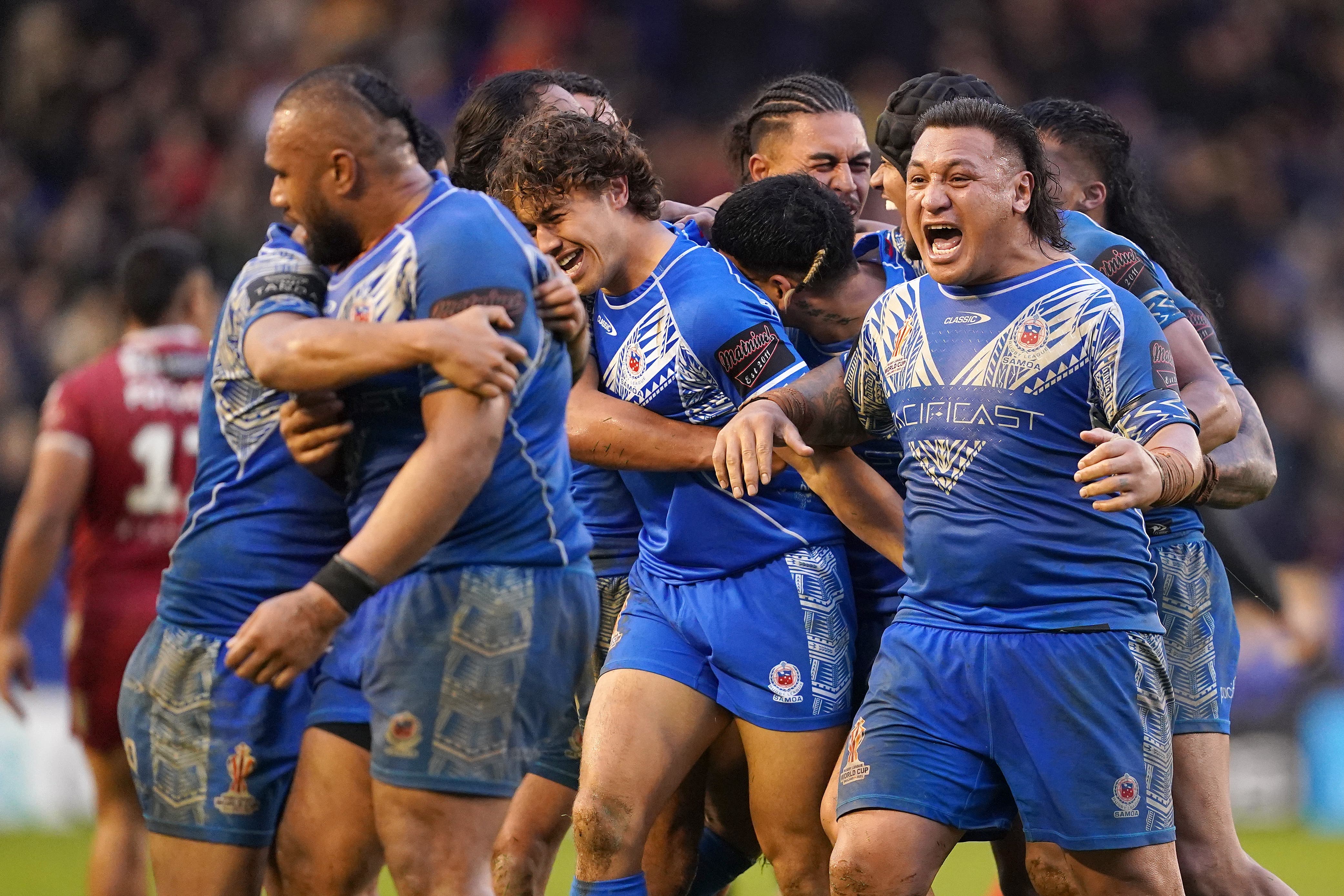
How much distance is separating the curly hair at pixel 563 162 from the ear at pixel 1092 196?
1.49 m

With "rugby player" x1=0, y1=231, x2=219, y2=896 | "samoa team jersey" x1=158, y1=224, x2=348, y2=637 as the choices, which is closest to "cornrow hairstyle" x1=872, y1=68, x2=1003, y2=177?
"samoa team jersey" x1=158, y1=224, x2=348, y2=637

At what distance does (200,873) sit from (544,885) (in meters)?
1.74

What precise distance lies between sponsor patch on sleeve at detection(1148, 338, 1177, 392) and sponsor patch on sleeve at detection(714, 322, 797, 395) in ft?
3.37

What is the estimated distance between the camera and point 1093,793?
398 cm

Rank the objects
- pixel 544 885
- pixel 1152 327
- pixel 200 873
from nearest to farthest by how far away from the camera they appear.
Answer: pixel 200 873
pixel 1152 327
pixel 544 885

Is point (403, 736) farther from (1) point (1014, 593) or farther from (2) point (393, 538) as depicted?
(1) point (1014, 593)

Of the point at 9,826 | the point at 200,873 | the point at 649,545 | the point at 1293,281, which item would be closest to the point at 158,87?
the point at 9,826

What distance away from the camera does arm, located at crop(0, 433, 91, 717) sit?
Result: 671cm

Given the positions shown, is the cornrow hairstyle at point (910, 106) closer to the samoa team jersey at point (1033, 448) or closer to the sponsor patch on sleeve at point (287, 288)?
the samoa team jersey at point (1033, 448)

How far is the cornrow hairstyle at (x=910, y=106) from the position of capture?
5.18 meters

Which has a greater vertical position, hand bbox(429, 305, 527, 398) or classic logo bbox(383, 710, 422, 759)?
hand bbox(429, 305, 527, 398)

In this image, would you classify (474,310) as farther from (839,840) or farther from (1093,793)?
(1093,793)

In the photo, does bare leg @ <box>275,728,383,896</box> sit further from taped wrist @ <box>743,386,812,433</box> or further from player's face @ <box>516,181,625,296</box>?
player's face @ <box>516,181,625,296</box>

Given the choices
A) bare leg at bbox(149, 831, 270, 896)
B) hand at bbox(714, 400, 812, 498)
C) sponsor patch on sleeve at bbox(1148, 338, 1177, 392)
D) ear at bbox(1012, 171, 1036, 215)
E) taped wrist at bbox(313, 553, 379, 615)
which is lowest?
bare leg at bbox(149, 831, 270, 896)
